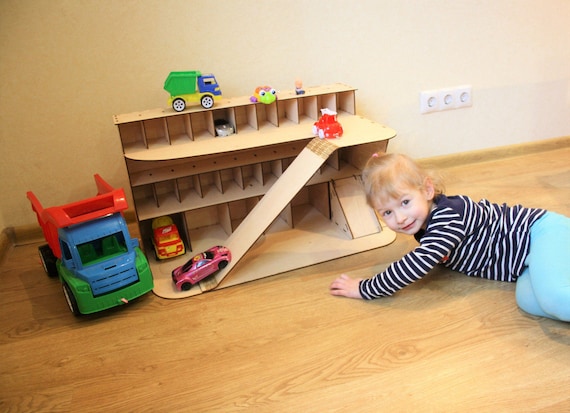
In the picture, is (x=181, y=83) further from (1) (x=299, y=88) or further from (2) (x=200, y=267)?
(2) (x=200, y=267)

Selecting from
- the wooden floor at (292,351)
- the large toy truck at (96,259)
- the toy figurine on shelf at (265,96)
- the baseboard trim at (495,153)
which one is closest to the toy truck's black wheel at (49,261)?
the wooden floor at (292,351)

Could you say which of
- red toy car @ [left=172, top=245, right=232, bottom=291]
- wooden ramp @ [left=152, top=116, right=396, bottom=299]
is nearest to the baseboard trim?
wooden ramp @ [left=152, top=116, right=396, bottom=299]

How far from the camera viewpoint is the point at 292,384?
40.1 inches

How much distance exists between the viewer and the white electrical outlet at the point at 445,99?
1.94 meters

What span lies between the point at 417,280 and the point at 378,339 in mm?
230

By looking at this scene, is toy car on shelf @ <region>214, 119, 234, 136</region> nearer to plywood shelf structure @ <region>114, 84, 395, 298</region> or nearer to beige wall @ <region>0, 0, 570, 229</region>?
plywood shelf structure @ <region>114, 84, 395, 298</region>

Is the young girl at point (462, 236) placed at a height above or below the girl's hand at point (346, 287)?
above

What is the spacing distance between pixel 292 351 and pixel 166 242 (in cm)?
56

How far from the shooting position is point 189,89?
58.1 inches

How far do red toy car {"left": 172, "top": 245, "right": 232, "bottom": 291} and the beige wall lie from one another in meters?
0.50

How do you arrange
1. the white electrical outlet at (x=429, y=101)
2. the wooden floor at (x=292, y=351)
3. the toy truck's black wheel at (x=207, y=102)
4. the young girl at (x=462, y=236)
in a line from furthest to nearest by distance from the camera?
the white electrical outlet at (x=429, y=101), the toy truck's black wheel at (x=207, y=102), the young girl at (x=462, y=236), the wooden floor at (x=292, y=351)

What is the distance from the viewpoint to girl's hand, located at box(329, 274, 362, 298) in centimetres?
127

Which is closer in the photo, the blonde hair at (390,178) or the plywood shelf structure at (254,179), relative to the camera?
the blonde hair at (390,178)

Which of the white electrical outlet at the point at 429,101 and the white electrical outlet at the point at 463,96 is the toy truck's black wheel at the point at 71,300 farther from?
the white electrical outlet at the point at 463,96
